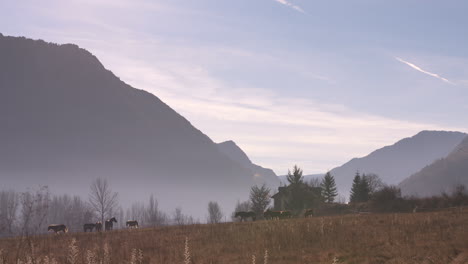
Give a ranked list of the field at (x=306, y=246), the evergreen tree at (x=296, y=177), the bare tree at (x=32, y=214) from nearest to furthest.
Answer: the bare tree at (x=32, y=214), the field at (x=306, y=246), the evergreen tree at (x=296, y=177)

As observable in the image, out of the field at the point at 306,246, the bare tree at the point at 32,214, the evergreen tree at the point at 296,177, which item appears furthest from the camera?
the evergreen tree at the point at 296,177

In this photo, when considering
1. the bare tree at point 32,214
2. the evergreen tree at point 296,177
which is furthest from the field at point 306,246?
the evergreen tree at point 296,177

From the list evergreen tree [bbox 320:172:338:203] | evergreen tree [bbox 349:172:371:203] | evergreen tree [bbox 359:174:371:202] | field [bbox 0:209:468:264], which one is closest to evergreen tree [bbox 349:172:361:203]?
evergreen tree [bbox 349:172:371:203]

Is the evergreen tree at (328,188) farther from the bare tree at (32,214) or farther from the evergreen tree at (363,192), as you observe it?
the bare tree at (32,214)

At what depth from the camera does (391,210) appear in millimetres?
59625

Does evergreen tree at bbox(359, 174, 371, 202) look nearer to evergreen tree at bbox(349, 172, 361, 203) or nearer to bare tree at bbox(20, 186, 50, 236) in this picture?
evergreen tree at bbox(349, 172, 361, 203)

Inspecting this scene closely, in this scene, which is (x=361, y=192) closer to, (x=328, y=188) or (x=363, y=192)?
(x=363, y=192)

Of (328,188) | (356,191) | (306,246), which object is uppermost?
(328,188)

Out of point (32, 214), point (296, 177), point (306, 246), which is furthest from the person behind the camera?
point (296, 177)

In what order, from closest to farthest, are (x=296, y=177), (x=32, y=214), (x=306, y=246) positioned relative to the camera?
(x=32, y=214) < (x=306, y=246) < (x=296, y=177)

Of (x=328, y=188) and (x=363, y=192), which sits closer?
(x=363, y=192)

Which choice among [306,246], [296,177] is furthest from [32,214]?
[296,177]

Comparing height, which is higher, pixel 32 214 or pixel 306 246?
pixel 32 214

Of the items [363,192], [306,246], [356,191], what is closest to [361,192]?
[363,192]
